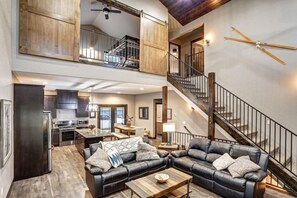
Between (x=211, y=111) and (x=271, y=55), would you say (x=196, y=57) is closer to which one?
(x=271, y=55)

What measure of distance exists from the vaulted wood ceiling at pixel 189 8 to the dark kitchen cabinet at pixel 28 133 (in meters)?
6.11

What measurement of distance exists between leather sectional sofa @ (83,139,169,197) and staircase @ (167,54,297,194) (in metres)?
2.25

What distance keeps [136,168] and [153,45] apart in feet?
15.0

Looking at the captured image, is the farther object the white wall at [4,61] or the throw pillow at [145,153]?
the throw pillow at [145,153]

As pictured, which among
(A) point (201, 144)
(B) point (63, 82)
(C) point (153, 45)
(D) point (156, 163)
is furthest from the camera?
(C) point (153, 45)

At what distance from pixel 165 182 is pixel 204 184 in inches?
48.5

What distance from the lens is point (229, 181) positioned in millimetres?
3348

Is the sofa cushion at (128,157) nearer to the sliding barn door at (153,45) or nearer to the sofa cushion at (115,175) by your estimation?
the sofa cushion at (115,175)

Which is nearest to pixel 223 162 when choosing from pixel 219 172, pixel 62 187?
pixel 219 172

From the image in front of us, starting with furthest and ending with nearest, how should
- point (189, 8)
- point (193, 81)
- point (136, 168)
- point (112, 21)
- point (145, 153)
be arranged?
point (112, 21)
point (193, 81)
point (189, 8)
point (145, 153)
point (136, 168)

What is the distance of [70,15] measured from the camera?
451cm

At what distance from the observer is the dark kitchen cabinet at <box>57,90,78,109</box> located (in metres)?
7.93

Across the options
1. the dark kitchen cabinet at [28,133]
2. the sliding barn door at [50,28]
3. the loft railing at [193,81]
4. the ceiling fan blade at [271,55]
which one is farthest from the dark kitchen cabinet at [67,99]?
the ceiling fan blade at [271,55]

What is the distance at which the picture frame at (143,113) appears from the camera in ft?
32.4
